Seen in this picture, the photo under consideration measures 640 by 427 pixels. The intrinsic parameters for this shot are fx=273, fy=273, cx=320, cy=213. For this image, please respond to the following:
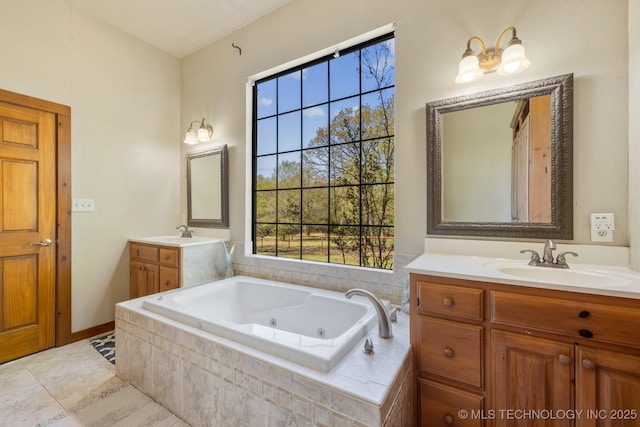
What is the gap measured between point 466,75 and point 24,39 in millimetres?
3300

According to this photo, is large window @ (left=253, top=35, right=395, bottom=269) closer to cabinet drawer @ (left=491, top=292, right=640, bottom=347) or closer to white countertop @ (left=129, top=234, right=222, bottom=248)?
white countertop @ (left=129, top=234, right=222, bottom=248)

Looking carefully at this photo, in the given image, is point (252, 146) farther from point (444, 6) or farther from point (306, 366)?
point (306, 366)

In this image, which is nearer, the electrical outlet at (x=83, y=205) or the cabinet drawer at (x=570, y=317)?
the cabinet drawer at (x=570, y=317)

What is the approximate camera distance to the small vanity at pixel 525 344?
0.98 metres

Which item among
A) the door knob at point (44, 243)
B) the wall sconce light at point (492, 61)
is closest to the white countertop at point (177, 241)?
the door knob at point (44, 243)

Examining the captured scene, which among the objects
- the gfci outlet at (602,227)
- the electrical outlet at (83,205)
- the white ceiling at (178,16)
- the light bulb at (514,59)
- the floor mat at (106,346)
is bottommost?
the floor mat at (106,346)

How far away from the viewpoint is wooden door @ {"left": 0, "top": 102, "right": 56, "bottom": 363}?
6.83ft

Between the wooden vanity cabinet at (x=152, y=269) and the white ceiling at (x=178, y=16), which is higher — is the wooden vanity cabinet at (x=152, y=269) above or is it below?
below

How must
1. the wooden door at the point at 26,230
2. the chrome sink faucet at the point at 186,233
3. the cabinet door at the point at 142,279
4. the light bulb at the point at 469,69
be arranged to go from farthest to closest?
the chrome sink faucet at the point at 186,233, the cabinet door at the point at 142,279, the wooden door at the point at 26,230, the light bulb at the point at 469,69

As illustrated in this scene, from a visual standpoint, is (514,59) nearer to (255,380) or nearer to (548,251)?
(548,251)

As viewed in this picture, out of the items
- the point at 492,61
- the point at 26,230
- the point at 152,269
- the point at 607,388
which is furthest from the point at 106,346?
the point at 492,61

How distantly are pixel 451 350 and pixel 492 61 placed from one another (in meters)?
1.56

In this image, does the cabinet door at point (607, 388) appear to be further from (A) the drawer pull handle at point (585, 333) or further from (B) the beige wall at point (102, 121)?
(B) the beige wall at point (102, 121)

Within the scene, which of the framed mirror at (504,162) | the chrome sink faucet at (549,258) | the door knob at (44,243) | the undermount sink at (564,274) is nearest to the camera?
the undermount sink at (564,274)
